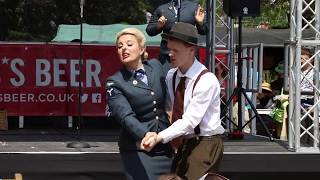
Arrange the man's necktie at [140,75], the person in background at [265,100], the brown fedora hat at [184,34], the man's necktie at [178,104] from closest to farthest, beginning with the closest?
the brown fedora hat at [184,34]
the man's necktie at [178,104]
the man's necktie at [140,75]
the person in background at [265,100]

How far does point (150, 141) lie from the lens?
3.58 metres

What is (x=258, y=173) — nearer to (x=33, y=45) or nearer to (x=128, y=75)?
(x=128, y=75)

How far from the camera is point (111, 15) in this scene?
96.7ft

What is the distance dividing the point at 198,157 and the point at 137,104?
48 cm

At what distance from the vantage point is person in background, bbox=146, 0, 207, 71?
588 cm

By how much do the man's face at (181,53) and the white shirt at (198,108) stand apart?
0.04 meters

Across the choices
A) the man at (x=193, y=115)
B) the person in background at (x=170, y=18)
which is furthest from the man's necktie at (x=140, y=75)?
the person in background at (x=170, y=18)

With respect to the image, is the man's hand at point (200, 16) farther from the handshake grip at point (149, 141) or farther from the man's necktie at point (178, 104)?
the handshake grip at point (149, 141)

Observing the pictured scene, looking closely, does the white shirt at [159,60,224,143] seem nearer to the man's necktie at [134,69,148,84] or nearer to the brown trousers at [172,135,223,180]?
the brown trousers at [172,135,223,180]

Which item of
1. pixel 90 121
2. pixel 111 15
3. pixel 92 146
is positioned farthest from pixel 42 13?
pixel 92 146

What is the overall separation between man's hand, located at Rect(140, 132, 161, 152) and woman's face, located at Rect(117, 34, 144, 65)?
52 centimetres

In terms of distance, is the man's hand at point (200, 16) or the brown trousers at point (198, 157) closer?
the brown trousers at point (198, 157)

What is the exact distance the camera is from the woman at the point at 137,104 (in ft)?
12.8

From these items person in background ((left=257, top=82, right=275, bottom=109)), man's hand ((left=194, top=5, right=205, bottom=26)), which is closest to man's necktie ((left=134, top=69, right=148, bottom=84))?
man's hand ((left=194, top=5, right=205, bottom=26))
